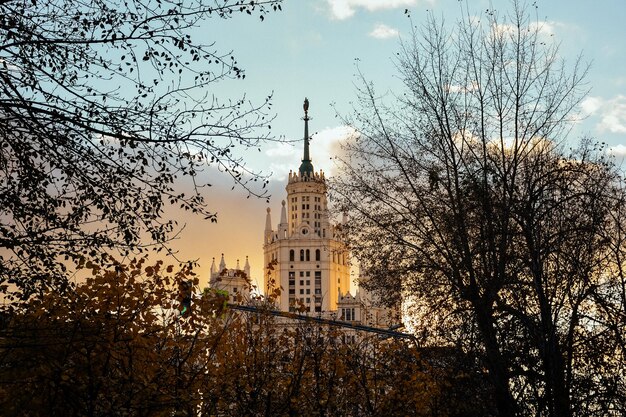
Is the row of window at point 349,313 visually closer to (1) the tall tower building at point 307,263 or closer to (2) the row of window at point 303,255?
(1) the tall tower building at point 307,263

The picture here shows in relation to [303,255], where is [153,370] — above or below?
below

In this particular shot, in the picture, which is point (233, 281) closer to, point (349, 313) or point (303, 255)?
point (349, 313)

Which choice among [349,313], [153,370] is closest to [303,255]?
[349,313]

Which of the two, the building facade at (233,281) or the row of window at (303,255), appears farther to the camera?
the row of window at (303,255)

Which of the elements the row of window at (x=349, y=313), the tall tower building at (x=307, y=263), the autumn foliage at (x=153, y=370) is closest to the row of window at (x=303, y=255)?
the tall tower building at (x=307, y=263)

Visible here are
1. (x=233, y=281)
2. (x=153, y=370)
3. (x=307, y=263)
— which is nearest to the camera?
(x=153, y=370)

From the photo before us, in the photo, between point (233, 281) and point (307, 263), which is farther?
point (307, 263)

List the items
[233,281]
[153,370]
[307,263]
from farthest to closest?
[307,263] < [233,281] < [153,370]

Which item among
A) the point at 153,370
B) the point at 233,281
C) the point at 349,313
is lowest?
the point at 153,370

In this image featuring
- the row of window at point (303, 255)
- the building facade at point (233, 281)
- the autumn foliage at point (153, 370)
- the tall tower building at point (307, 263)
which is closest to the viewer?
the autumn foliage at point (153, 370)

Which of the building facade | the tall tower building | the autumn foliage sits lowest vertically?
the autumn foliage

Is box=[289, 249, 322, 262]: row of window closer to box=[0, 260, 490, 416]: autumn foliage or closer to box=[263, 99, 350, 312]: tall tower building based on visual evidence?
box=[263, 99, 350, 312]: tall tower building

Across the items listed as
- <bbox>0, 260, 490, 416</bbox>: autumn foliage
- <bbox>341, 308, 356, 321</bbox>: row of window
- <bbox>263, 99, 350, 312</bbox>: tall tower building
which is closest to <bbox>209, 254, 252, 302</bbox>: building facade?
<bbox>0, 260, 490, 416</bbox>: autumn foliage

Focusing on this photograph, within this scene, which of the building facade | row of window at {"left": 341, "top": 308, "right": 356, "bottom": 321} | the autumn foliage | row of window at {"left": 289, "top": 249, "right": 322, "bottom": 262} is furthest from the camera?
row of window at {"left": 289, "top": 249, "right": 322, "bottom": 262}
